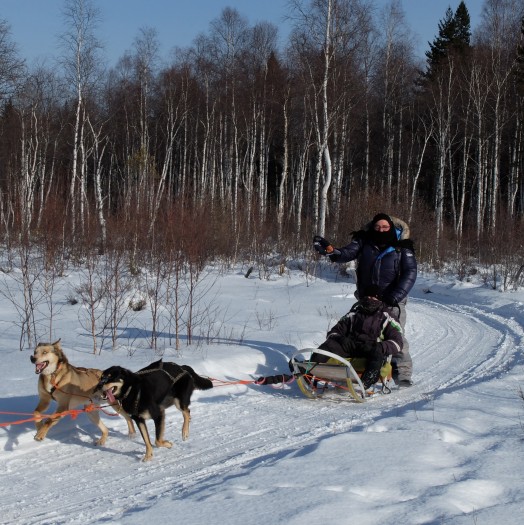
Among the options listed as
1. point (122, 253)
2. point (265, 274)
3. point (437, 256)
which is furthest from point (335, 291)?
point (437, 256)

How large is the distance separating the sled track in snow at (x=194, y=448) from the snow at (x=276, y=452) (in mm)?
16

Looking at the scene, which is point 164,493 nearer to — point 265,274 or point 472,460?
point 472,460

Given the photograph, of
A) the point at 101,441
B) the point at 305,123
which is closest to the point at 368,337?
the point at 101,441

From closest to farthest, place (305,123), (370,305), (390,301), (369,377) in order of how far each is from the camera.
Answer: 1. (369,377)
2. (370,305)
3. (390,301)
4. (305,123)

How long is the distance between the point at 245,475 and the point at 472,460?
1567 mm

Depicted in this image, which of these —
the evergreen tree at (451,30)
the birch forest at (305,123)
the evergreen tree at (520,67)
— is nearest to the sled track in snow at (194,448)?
the birch forest at (305,123)

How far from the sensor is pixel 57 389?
523cm

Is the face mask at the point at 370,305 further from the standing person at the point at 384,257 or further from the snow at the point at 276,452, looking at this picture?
the snow at the point at 276,452

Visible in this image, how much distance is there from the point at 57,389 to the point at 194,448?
1292 millimetres

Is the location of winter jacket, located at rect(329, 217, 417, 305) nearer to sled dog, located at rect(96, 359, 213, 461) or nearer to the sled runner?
the sled runner

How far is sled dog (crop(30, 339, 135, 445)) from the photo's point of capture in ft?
16.8

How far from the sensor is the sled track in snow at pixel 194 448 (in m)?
4.00

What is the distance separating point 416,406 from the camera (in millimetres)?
6066

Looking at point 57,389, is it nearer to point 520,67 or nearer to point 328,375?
point 328,375
